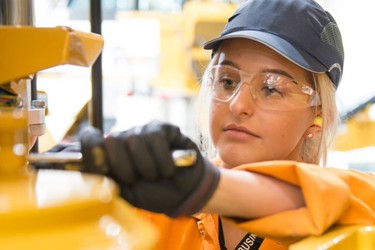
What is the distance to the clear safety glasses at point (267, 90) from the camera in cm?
95

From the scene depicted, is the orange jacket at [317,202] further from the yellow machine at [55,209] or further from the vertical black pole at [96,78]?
the vertical black pole at [96,78]

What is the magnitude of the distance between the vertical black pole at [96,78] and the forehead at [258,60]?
0.30 m

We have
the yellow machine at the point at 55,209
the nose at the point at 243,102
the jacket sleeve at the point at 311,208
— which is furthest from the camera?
the nose at the point at 243,102

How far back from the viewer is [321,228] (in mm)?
619

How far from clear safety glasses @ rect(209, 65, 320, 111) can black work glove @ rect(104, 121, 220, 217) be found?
399mm

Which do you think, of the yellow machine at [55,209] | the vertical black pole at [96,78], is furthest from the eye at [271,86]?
the yellow machine at [55,209]

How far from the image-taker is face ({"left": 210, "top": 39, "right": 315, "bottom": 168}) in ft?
3.08

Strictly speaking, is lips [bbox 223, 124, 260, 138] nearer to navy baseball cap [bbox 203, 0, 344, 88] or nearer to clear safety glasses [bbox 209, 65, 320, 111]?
clear safety glasses [bbox 209, 65, 320, 111]

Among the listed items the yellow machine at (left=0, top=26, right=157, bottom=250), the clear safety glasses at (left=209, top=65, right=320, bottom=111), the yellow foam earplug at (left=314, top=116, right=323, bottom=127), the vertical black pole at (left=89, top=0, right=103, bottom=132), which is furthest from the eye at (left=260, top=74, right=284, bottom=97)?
the yellow machine at (left=0, top=26, right=157, bottom=250)

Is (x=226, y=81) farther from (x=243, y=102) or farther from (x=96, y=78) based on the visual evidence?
(x=96, y=78)

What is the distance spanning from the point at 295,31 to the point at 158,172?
22.8 inches

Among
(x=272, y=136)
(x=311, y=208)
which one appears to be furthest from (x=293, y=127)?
(x=311, y=208)

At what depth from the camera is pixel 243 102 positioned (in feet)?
3.05

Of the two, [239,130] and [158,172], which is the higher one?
[158,172]
